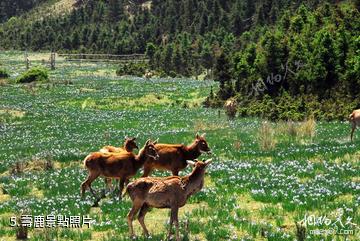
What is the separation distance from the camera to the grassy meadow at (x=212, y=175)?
11102mm

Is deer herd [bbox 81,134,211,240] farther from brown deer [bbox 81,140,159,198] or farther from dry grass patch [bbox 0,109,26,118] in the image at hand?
dry grass patch [bbox 0,109,26,118]

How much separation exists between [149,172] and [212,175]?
8.99ft

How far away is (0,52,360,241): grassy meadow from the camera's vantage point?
437 inches

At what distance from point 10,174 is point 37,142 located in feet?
27.1

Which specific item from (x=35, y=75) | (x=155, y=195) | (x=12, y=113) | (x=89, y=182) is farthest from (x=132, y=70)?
(x=155, y=195)

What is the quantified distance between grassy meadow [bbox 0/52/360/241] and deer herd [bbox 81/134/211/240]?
0.59 metres

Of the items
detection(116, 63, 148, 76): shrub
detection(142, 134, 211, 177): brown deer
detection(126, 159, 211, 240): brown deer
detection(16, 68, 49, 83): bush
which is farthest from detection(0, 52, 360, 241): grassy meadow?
detection(116, 63, 148, 76): shrub

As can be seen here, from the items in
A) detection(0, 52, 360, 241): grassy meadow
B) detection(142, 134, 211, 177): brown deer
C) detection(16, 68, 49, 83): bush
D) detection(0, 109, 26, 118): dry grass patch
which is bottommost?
detection(0, 109, 26, 118): dry grass patch

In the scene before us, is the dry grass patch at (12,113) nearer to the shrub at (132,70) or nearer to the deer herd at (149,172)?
the deer herd at (149,172)

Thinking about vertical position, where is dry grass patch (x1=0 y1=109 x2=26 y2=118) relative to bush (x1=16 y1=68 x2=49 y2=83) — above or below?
below

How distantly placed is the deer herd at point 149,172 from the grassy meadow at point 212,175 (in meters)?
0.59

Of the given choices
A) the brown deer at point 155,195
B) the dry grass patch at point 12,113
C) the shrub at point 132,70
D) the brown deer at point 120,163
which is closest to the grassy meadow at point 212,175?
the dry grass patch at point 12,113

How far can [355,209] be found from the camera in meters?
11.5

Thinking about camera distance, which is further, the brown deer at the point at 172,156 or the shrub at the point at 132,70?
the shrub at the point at 132,70
